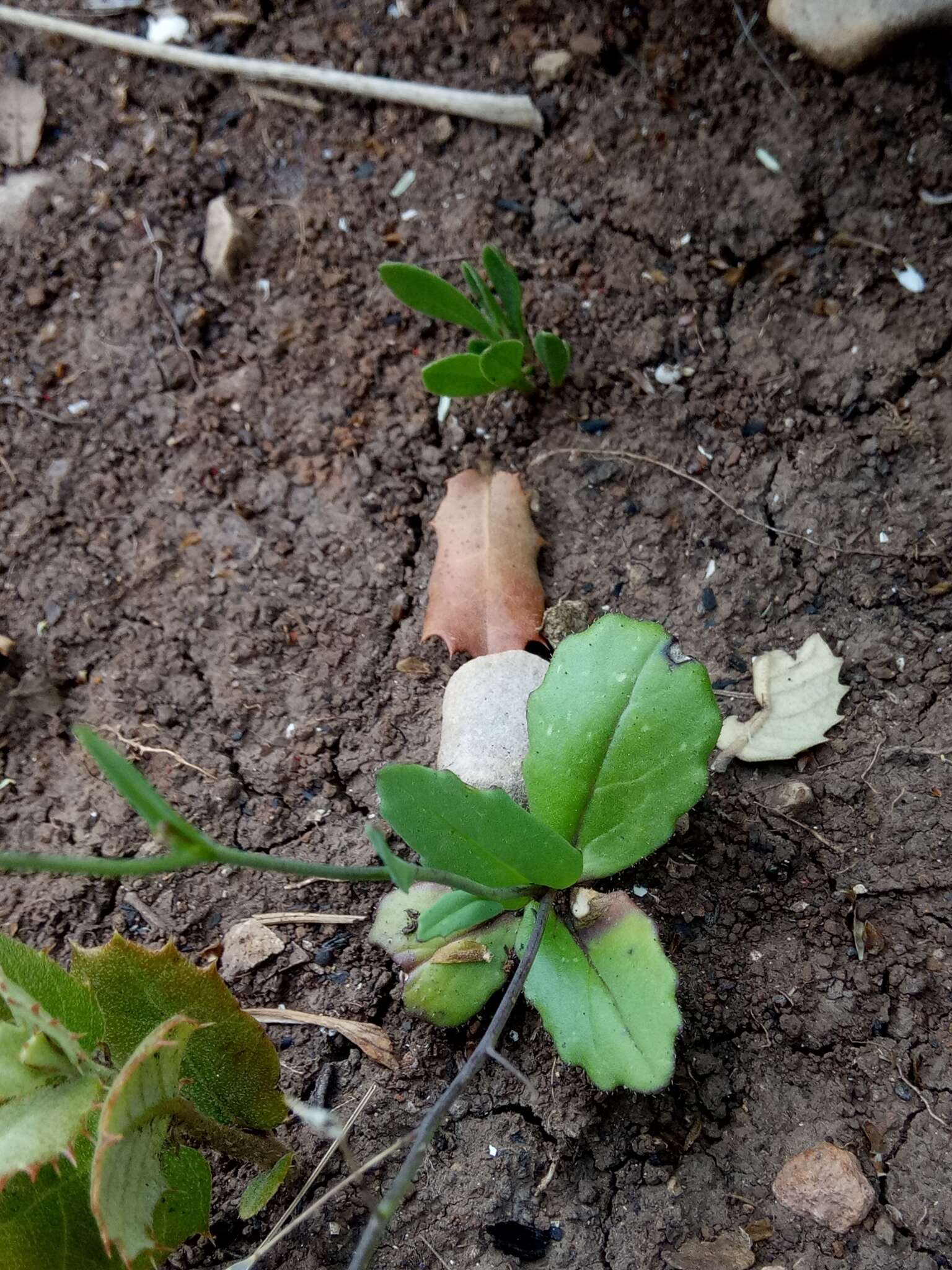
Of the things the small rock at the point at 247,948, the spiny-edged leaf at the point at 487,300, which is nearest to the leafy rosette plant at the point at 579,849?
the small rock at the point at 247,948

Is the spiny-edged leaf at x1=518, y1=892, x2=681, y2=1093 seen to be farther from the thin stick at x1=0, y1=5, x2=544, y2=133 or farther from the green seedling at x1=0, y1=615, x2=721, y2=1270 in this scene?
the thin stick at x1=0, y1=5, x2=544, y2=133

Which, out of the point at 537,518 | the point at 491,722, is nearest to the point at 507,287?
the point at 537,518

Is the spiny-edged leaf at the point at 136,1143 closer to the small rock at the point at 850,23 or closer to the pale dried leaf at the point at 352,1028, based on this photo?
the pale dried leaf at the point at 352,1028

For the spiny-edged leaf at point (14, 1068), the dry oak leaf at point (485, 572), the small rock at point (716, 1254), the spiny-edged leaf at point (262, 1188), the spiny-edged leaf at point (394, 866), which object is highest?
the spiny-edged leaf at point (394, 866)

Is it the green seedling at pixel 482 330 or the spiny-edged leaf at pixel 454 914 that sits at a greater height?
the green seedling at pixel 482 330

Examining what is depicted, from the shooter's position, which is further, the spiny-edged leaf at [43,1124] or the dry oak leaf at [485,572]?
the dry oak leaf at [485,572]
